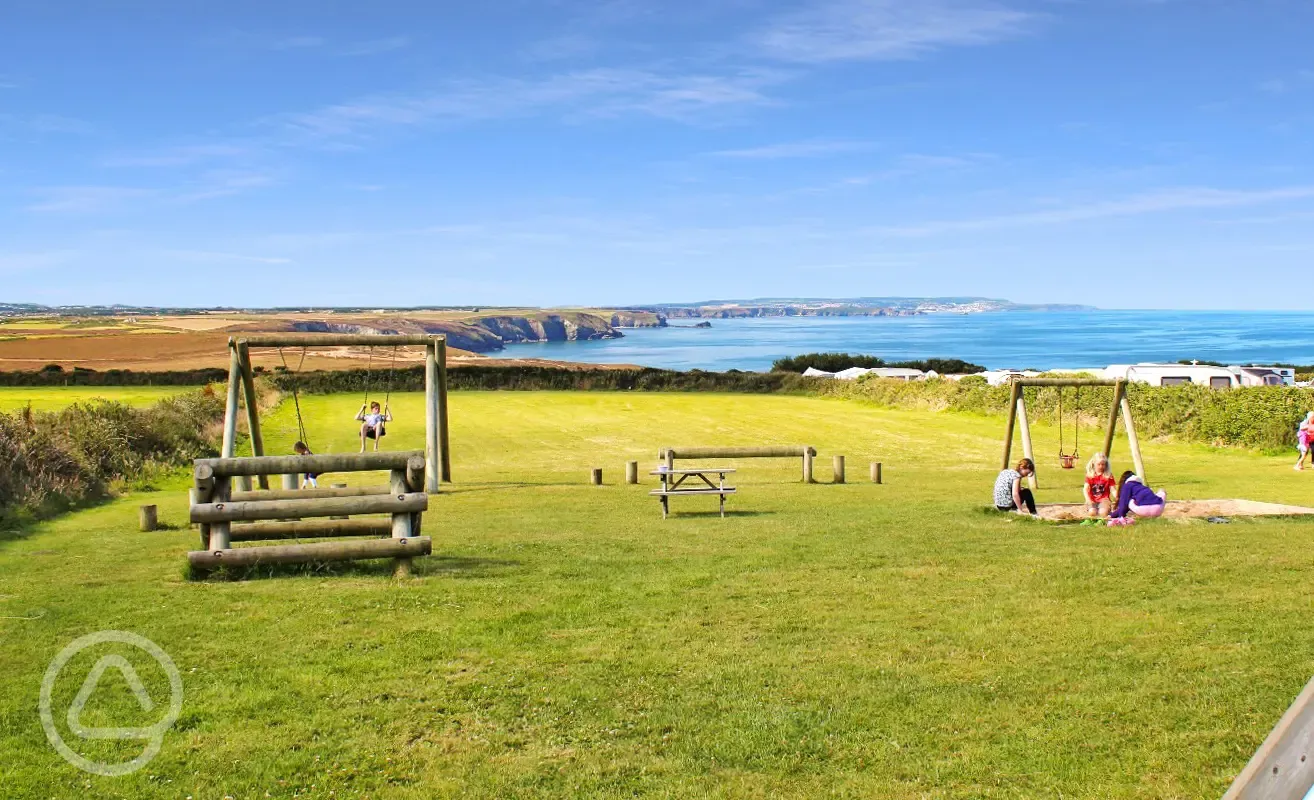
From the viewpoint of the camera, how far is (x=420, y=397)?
62.8m

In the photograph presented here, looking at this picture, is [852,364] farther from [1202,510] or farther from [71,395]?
[1202,510]

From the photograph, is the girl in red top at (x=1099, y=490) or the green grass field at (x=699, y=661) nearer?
the green grass field at (x=699, y=661)

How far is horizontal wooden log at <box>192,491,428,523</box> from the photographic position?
39.9ft

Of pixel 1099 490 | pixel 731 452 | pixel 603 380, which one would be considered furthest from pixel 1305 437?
pixel 603 380

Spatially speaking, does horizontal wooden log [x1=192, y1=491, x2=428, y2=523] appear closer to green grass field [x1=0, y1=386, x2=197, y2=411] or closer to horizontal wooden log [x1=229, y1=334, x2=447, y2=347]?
horizontal wooden log [x1=229, y1=334, x2=447, y2=347]

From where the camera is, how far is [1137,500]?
18.0 meters

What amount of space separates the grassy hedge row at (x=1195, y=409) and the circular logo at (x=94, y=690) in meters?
34.1

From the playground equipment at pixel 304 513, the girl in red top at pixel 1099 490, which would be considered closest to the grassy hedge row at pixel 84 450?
the playground equipment at pixel 304 513

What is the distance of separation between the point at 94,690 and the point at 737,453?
18.1m

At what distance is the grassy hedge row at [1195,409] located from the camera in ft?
123

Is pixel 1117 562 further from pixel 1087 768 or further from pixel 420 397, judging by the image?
pixel 420 397

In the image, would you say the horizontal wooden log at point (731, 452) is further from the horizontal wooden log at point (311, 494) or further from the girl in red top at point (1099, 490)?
the horizontal wooden log at point (311, 494)

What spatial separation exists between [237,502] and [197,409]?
30157mm

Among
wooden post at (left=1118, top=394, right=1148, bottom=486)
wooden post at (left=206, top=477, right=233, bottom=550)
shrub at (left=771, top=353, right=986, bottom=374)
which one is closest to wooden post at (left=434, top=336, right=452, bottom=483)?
wooden post at (left=206, top=477, right=233, bottom=550)
